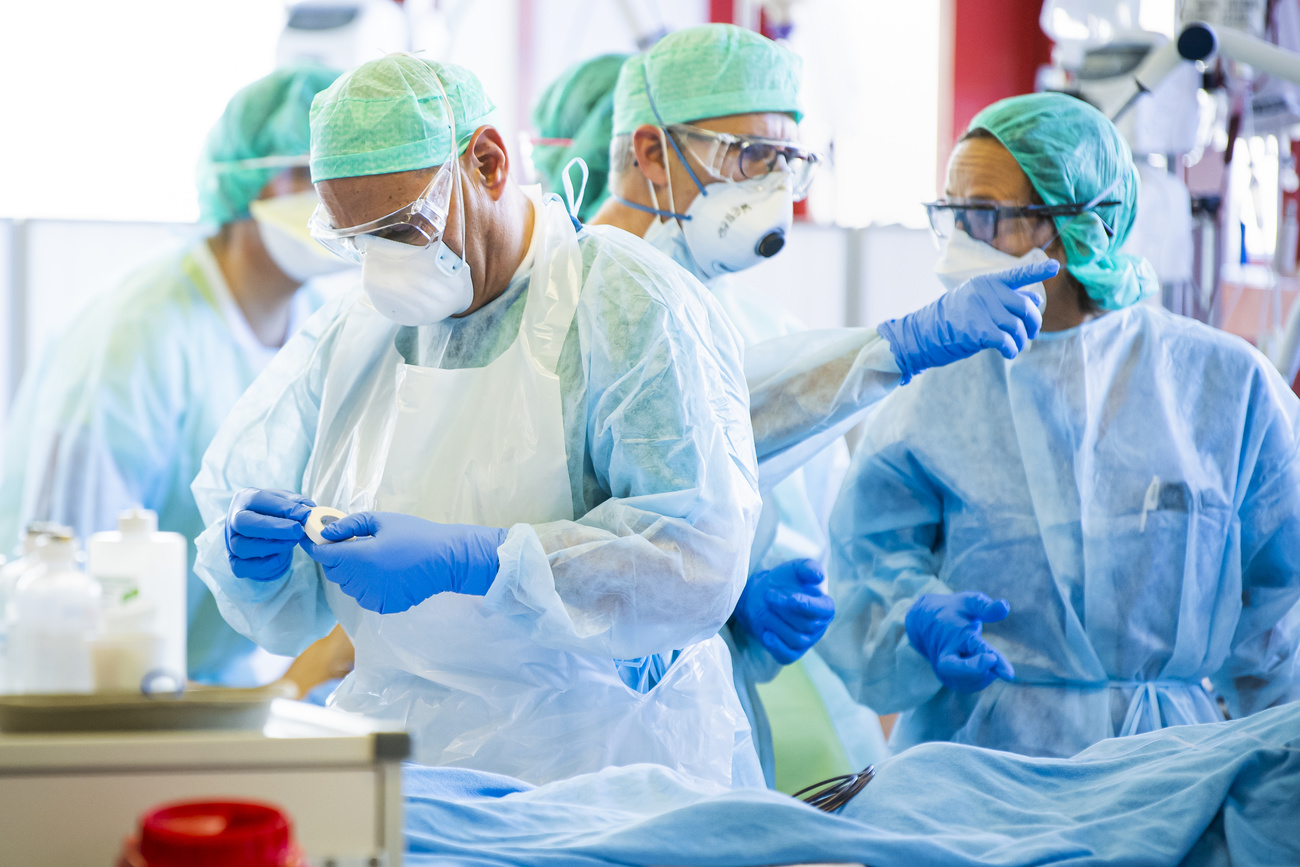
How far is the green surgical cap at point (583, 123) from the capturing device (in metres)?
2.60

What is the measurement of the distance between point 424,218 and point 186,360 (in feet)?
5.48

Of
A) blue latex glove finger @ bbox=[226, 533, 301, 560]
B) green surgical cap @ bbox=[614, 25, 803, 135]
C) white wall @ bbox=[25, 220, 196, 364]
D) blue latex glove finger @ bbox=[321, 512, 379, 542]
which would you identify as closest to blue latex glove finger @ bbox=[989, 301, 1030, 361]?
green surgical cap @ bbox=[614, 25, 803, 135]

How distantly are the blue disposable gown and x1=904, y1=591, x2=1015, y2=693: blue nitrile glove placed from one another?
0.31 metres

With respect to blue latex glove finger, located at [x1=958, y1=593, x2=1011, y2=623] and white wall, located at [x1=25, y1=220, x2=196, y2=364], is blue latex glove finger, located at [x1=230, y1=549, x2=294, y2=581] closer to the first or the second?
blue latex glove finger, located at [x1=958, y1=593, x2=1011, y2=623]

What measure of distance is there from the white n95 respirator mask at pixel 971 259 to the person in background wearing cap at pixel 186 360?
5.26 feet

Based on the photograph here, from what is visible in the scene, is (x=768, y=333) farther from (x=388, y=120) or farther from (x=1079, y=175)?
(x=388, y=120)

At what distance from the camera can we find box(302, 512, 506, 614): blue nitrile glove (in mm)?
1457

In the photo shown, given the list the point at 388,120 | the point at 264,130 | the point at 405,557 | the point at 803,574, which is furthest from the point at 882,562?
the point at 264,130

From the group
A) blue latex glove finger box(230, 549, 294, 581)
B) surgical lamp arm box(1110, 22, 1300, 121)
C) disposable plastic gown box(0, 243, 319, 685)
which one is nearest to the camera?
blue latex glove finger box(230, 549, 294, 581)

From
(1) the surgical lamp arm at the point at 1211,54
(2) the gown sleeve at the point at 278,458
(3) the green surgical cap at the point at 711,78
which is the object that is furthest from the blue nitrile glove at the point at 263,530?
(1) the surgical lamp arm at the point at 1211,54

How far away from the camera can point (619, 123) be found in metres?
2.35

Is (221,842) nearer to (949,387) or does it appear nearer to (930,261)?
(949,387)

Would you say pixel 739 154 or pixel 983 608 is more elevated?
pixel 739 154

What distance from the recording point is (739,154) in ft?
7.32
